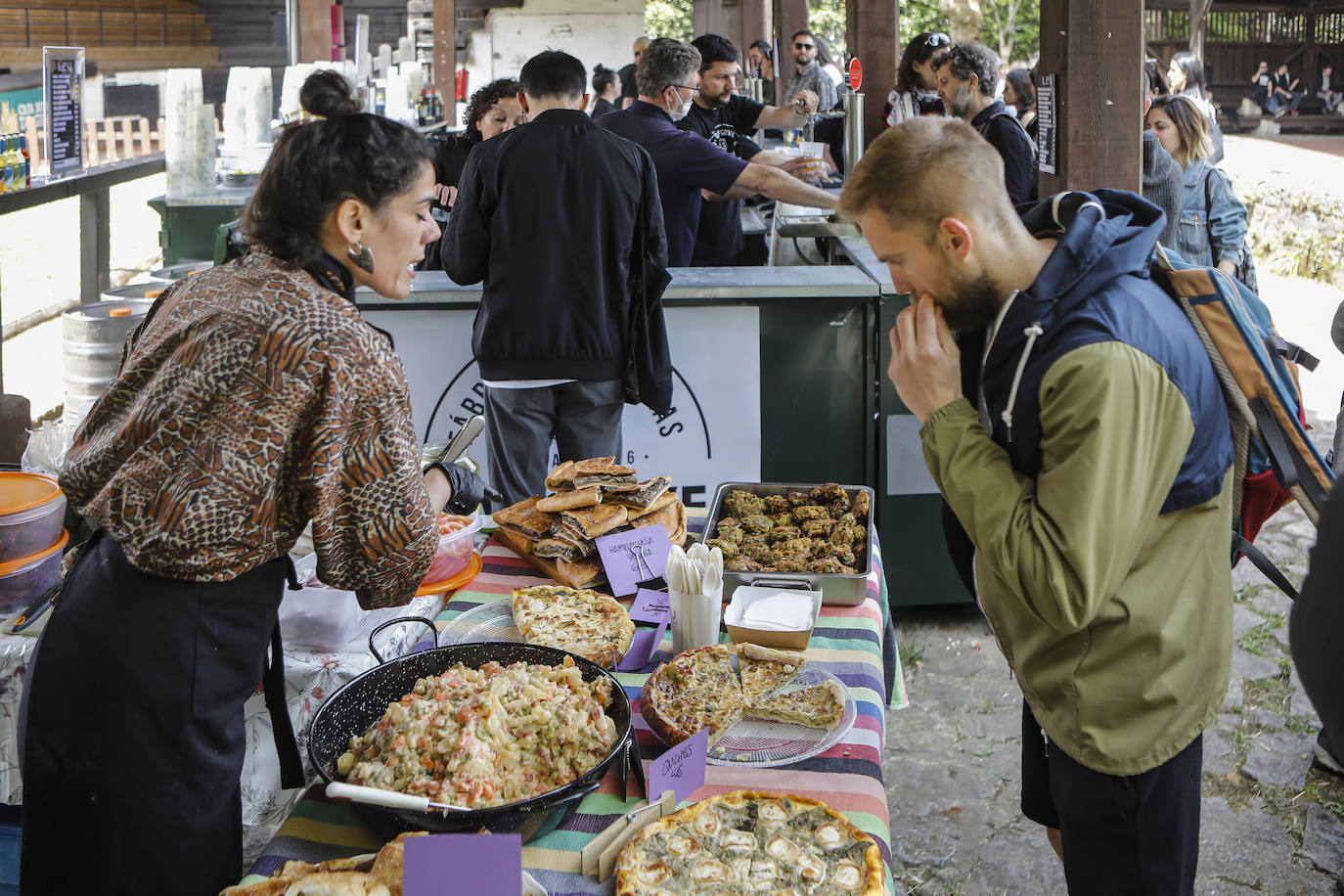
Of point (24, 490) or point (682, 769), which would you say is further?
point (24, 490)

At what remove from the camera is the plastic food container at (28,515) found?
2406mm

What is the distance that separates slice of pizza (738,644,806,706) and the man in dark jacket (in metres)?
2.08

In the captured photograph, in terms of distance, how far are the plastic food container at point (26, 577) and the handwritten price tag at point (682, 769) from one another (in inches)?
57.2

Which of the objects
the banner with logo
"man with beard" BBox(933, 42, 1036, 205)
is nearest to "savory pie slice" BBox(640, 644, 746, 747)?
the banner with logo

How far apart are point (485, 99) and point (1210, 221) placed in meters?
3.62

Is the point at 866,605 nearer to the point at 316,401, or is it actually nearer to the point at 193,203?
the point at 316,401

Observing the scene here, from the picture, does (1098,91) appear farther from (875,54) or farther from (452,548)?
(875,54)

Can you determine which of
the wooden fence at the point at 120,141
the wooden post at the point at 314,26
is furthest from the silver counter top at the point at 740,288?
the wooden post at the point at 314,26

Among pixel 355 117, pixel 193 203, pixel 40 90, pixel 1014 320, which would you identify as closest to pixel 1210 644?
pixel 1014 320

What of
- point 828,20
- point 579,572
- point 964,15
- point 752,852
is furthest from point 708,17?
point 752,852

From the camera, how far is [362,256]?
1.84m

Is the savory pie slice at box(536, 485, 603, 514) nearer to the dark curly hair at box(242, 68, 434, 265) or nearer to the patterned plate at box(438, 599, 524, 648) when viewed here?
the patterned plate at box(438, 599, 524, 648)

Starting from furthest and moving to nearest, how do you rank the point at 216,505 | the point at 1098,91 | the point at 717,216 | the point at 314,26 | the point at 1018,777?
the point at 314,26 → the point at 717,216 → the point at 1098,91 → the point at 1018,777 → the point at 216,505

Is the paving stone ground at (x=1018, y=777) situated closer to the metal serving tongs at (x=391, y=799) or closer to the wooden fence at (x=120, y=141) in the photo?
the metal serving tongs at (x=391, y=799)
